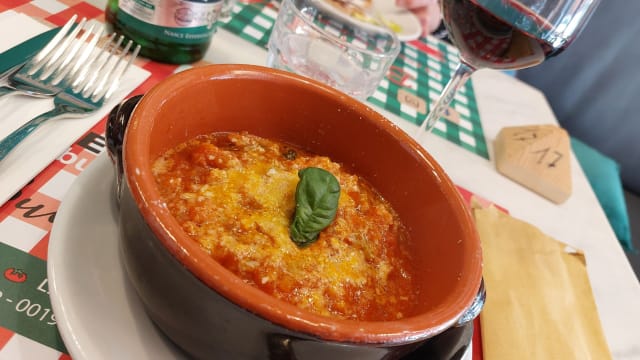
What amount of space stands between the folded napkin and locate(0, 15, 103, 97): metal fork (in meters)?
0.70

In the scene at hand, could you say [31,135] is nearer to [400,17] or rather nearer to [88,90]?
[88,90]

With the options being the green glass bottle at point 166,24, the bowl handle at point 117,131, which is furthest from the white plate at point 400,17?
the bowl handle at point 117,131

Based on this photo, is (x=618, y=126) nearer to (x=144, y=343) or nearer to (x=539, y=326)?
(x=539, y=326)

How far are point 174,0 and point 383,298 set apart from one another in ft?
→ 2.06

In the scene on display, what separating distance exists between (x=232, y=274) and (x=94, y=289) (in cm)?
17

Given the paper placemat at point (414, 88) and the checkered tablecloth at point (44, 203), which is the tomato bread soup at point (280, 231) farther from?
the paper placemat at point (414, 88)

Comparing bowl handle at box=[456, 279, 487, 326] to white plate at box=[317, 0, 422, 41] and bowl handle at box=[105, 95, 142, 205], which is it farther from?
white plate at box=[317, 0, 422, 41]

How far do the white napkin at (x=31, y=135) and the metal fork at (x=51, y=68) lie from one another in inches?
0.5

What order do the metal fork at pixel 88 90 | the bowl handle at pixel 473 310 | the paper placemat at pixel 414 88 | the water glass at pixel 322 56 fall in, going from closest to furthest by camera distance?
the bowl handle at pixel 473 310, the metal fork at pixel 88 90, the water glass at pixel 322 56, the paper placemat at pixel 414 88

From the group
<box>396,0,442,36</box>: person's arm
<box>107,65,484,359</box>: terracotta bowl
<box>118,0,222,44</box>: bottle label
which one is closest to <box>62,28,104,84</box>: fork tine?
<box>118,0,222,44</box>: bottle label

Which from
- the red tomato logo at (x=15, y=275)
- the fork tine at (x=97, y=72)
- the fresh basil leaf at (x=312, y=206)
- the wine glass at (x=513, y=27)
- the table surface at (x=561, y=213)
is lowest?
the table surface at (x=561, y=213)

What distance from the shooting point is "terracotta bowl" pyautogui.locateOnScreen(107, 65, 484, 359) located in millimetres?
426

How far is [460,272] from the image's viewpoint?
565 millimetres

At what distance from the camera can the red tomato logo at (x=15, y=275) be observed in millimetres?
534
